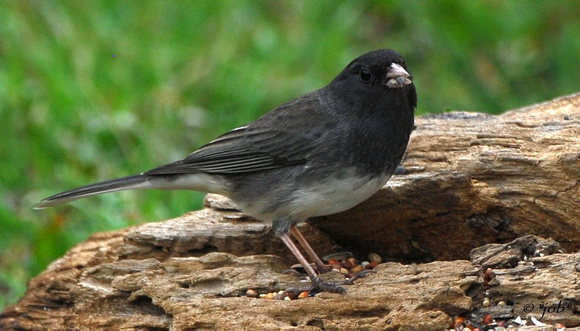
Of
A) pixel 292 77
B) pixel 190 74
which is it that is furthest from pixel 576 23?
pixel 190 74

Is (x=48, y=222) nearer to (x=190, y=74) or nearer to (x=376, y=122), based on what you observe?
(x=190, y=74)

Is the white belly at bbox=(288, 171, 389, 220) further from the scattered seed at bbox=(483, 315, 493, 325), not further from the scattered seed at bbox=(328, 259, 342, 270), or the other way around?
the scattered seed at bbox=(483, 315, 493, 325)

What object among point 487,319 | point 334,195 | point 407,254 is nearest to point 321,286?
point 334,195

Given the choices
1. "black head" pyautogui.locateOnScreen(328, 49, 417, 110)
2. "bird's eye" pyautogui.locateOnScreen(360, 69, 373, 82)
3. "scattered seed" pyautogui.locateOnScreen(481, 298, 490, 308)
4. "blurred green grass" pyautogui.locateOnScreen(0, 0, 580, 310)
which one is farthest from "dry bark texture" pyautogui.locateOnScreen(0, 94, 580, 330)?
"blurred green grass" pyautogui.locateOnScreen(0, 0, 580, 310)

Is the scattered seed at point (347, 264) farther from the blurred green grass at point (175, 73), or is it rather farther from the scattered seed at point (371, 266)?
the blurred green grass at point (175, 73)

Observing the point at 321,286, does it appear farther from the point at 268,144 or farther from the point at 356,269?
the point at 268,144

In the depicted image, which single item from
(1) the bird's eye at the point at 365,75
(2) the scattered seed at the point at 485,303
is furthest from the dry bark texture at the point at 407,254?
(1) the bird's eye at the point at 365,75

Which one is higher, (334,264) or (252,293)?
(334,264)
